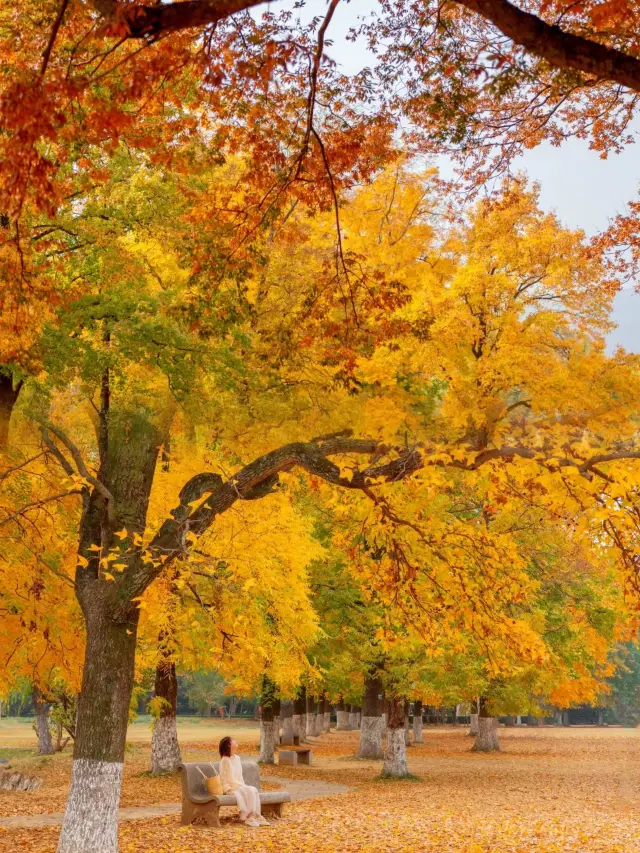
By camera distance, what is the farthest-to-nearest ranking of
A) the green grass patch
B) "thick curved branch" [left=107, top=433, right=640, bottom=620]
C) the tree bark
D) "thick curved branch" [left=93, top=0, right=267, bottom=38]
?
1. the green grass patch
2. the tree bark
3. "thick curved branch" [left=107, top=433, right=640, bottom=620]
4. "thick curved branch" [left=93, top=0, right=267, bottom=38]

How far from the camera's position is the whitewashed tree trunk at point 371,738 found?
27250mm

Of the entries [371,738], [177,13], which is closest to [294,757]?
[371,738]

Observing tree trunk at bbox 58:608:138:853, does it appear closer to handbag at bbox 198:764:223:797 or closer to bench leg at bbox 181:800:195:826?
bench leg at bbox 181:800:195:826

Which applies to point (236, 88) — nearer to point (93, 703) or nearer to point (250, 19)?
point (250, 19)

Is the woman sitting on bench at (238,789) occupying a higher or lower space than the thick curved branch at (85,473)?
lower

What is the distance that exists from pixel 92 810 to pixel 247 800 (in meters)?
3.63

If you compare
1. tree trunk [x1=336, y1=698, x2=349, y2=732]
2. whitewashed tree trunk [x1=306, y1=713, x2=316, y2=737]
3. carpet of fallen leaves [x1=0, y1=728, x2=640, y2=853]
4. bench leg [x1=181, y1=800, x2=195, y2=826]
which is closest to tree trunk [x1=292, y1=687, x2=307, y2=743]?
carpet of fallen leaves [x1=0, y1=728, x2=640, y2=853]

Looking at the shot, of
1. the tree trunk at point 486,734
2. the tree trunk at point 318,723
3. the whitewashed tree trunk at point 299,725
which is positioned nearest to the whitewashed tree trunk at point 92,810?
the whitewashed tree trunk at point 299,725

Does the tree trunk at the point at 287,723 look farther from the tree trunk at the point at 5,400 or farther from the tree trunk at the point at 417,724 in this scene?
the tree trunk at the point at 5,400

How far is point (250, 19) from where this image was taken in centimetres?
597

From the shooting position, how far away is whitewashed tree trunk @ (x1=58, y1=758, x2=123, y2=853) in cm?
987

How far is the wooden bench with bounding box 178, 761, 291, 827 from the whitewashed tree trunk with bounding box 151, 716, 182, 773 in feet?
26.4

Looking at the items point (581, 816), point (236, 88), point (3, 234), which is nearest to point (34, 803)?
point (581, 816)

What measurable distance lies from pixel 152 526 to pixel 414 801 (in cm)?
956
